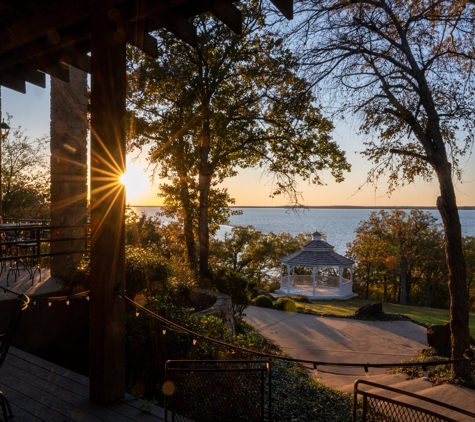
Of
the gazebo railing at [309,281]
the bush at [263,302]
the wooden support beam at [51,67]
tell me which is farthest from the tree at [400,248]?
the wooden support beam at [51,67]

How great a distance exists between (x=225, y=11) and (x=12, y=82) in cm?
511

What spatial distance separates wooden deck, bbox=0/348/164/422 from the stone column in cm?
461

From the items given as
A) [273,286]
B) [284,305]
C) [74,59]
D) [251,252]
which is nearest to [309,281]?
[273,286]

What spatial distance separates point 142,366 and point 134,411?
1525 millimetres

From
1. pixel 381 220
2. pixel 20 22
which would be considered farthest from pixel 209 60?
pixel 381 220

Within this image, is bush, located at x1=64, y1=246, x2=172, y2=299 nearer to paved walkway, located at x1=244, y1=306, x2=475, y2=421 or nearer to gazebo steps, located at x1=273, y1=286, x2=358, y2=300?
paved walkway, located at x1=244, y1=306, x2=475, y2=421

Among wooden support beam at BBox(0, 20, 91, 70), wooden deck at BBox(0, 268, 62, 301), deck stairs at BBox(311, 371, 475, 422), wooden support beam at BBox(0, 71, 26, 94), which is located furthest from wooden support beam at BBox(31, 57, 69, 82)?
deck stairs at BBox(311, 371, 475, 422)

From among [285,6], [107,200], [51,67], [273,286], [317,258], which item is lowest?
[273,286]

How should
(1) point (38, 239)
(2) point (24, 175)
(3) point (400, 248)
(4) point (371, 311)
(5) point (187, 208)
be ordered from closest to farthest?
(1) point (38, 239) < (5) point (187, 208) < (4) point (371, 311) < (2) point (24, 175) < (3) point (400, 248)

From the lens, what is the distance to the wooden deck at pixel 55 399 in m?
3.53

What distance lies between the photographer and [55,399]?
12.5 feet

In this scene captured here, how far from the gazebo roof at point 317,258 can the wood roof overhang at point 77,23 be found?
70.9ft

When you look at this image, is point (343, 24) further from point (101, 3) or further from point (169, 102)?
point (169, 102)

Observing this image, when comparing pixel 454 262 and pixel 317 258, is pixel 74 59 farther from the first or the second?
pixel 317 258
